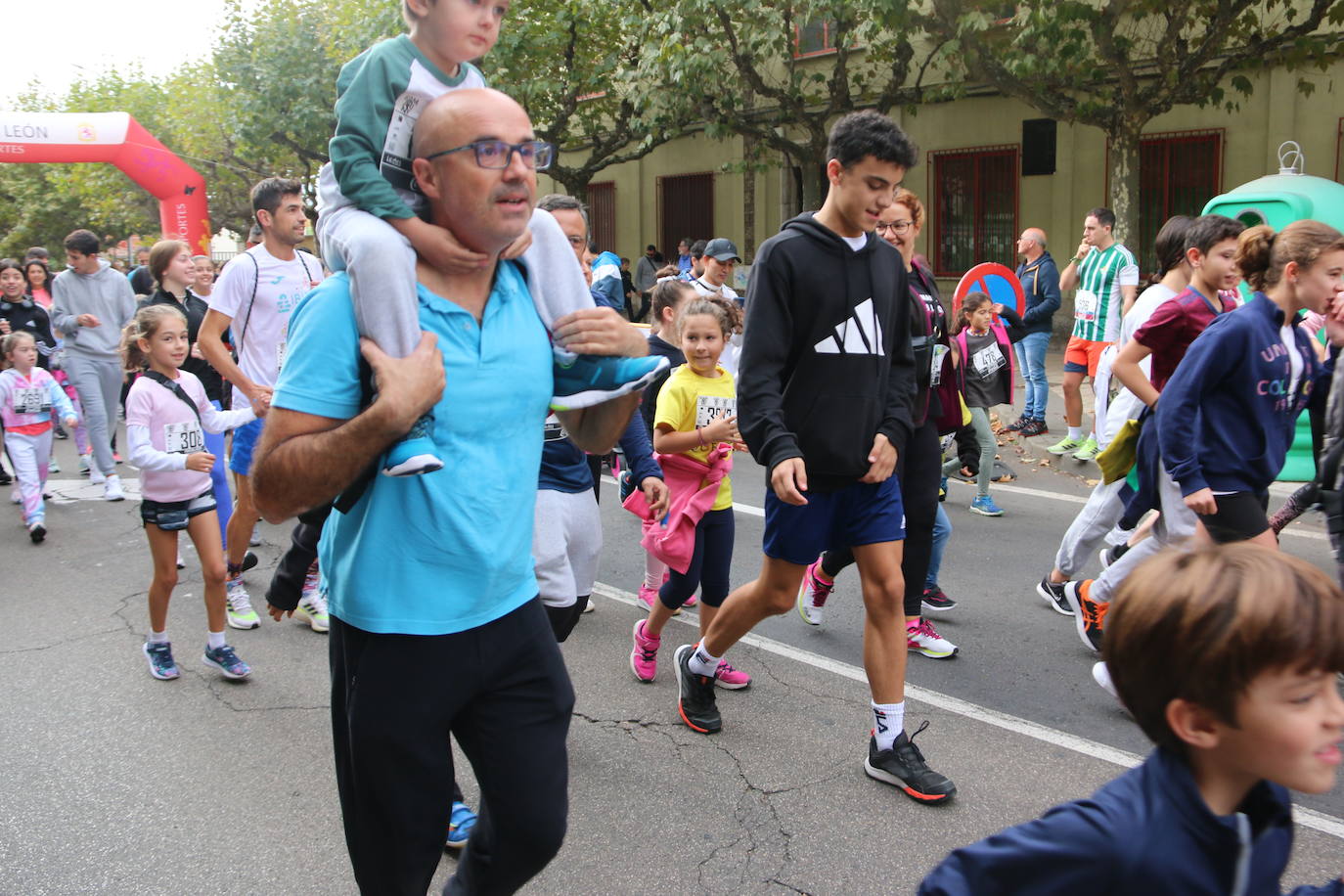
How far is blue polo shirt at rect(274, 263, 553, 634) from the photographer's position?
2.11m

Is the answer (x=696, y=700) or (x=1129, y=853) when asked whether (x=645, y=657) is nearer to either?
(x=696, y=700)

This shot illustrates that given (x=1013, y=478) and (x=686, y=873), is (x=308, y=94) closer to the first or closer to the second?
(x=1013, y=478)

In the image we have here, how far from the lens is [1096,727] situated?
422 cm

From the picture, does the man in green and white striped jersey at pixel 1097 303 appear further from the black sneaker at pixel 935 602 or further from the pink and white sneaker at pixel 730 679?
the pink and white sneaker at pixel 730 679

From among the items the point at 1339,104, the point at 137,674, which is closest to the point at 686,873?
the point at 137,674

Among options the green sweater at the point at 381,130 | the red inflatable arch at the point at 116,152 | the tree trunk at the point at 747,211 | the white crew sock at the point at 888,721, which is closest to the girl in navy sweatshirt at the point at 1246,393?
the white crew sock at the point at 888,721

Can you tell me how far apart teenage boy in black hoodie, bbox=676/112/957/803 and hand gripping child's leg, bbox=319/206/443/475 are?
1.68 meters

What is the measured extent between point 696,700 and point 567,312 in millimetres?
2353

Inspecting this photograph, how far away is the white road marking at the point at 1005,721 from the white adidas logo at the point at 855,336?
1580 mm

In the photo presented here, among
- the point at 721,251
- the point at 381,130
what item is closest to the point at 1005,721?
the point at 381,130

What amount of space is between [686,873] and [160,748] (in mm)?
2190

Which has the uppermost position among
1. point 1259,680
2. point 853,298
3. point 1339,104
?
point 1339,104

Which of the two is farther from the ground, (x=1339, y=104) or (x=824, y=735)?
(x=1339, y=104)

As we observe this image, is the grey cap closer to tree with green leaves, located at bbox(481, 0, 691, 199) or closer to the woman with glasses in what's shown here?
the woman with glasses
